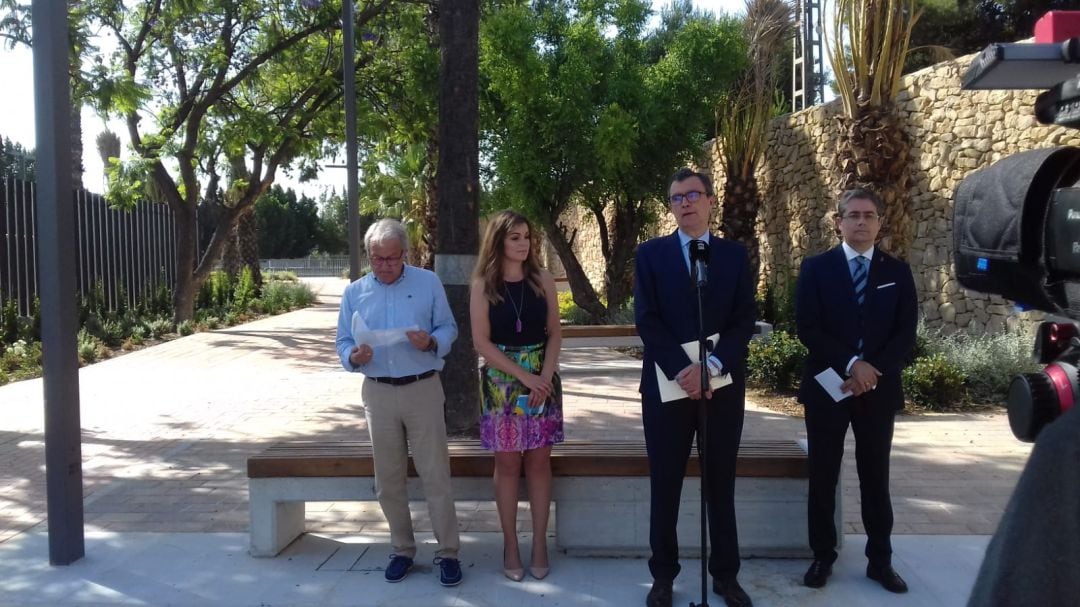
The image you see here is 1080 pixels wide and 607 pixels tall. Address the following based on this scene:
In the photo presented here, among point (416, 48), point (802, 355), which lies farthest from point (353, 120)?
point (802, 355)

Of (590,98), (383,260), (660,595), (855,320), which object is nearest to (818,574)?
(660,595)

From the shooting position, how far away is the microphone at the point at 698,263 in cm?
Answer: 375

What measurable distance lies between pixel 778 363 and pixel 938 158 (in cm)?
374

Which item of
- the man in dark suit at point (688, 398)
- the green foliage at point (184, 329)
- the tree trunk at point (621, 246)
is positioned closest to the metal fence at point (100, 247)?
the green foliage at point (184, 329)

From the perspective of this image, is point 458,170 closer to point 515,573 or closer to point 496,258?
point 496,258

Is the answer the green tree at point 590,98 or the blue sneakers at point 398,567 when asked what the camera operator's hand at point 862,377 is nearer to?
the blue sneakers at point 398,567

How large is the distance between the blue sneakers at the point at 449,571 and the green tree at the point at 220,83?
12437 millimetres

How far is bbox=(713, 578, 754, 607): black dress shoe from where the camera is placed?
158 inches

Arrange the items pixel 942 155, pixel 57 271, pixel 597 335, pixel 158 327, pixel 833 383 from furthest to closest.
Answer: pixel 158 327, pixel 597 335, pixel 942 155, pixel 57 271, pixel 833 383

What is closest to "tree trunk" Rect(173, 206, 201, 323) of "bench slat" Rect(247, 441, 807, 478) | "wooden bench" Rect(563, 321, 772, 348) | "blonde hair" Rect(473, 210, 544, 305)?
"wooden bench" Rect(563, 321, 772, 348)

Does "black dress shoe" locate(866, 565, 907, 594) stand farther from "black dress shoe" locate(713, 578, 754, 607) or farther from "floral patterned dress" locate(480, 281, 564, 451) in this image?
"floral patterned dress" locate(480, 281, 564, 451)

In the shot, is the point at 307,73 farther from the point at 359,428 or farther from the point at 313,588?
the point at 313,588

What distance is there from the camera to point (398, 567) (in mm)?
4488

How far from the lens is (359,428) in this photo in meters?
8.42
